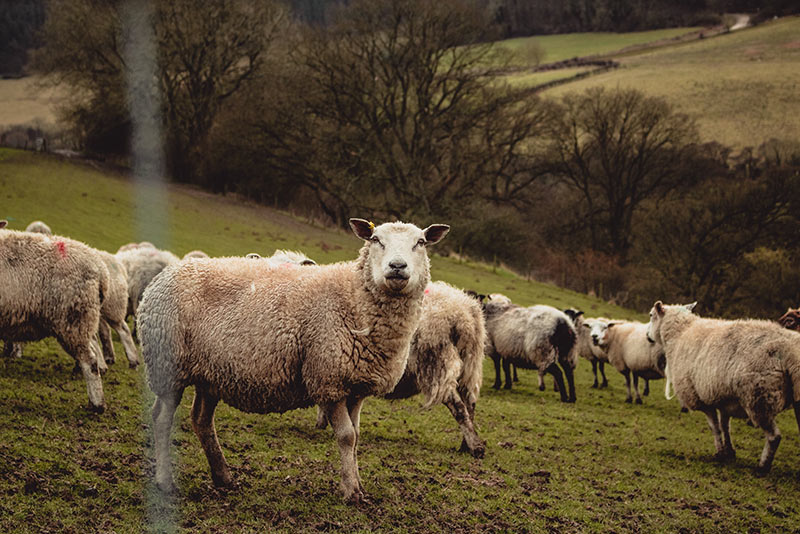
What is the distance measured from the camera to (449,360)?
8547 mm

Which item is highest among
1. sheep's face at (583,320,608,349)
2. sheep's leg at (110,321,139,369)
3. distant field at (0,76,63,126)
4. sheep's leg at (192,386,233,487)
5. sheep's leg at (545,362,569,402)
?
distant field at (0,76,63,126)

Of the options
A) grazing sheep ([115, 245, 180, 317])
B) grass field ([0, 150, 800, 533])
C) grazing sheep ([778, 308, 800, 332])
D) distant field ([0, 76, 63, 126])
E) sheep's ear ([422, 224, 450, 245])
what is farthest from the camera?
distant field ([0, 76, 63, 126])

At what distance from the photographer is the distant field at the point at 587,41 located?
7019 cm

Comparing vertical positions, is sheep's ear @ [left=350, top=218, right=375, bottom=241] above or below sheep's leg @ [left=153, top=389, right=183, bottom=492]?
above

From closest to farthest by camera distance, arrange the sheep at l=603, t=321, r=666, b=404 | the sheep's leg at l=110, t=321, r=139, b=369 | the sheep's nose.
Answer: the sheep's nose, the sheep's leg at l=110, t=321, r=139, b=369, the sheep at l=603, t=321, r=666, b=404

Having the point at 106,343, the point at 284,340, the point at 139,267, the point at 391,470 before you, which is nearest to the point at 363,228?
the point at 284,340

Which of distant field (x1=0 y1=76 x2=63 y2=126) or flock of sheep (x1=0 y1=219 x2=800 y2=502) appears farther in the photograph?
distant field (x1=0 y1=76 x2=63 y2=126)

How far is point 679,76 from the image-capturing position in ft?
186

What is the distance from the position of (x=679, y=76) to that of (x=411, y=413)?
181ft

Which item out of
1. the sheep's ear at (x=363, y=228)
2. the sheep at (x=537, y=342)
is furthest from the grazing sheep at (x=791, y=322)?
the sheep's ear at (x=363, y=228)

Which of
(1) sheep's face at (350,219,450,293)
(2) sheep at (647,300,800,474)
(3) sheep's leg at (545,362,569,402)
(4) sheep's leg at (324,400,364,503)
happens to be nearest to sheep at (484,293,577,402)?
(3) sheep's leg at (545,362,569,402)

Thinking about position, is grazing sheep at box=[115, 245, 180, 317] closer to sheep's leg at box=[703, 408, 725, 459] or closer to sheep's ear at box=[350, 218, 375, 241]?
sheep's ear at box=[350, 218, 375, 241]

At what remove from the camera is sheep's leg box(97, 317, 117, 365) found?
36.7ft

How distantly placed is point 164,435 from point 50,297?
3.02 meters
